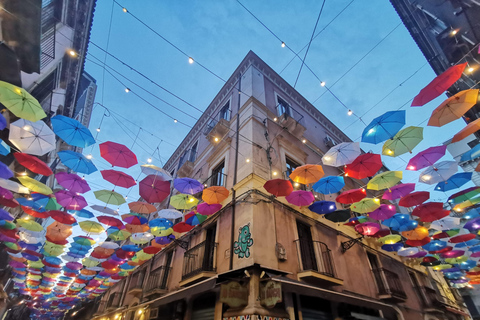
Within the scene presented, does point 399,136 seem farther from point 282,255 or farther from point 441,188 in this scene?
point 282,255

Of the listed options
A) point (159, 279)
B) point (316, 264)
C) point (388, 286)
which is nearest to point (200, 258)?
point (159, 279)

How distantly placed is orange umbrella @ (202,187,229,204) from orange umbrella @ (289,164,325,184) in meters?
2.65

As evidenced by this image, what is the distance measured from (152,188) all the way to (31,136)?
13.0 feet

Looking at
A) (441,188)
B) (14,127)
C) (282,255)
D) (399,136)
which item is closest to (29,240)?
(14,127)

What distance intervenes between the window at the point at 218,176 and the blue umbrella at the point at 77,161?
5.20 m

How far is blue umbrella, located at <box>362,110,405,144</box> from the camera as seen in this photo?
6309 mm

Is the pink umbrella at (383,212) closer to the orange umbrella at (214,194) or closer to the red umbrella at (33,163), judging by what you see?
the orange umbrella at (214,194)

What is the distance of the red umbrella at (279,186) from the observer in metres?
7.29

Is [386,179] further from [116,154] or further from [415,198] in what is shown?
[116,154]

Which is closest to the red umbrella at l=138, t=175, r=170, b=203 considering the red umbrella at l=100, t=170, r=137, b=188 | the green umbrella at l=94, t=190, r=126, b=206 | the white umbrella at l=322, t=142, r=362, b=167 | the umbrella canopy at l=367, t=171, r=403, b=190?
the red umbrella at l=100, t=170, r=137, b=188

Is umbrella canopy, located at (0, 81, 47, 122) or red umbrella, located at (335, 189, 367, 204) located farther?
red umbrella, located at (335, 189, 367, 204)

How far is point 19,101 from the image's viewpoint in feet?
17.3

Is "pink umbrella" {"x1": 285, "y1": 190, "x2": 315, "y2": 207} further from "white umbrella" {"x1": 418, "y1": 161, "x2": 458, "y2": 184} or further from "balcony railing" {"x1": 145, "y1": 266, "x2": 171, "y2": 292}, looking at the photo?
"balcony railing" {"x1": 145, "y1": 266, "x2": 171, "y2": 292}

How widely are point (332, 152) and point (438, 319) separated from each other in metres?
13.6
